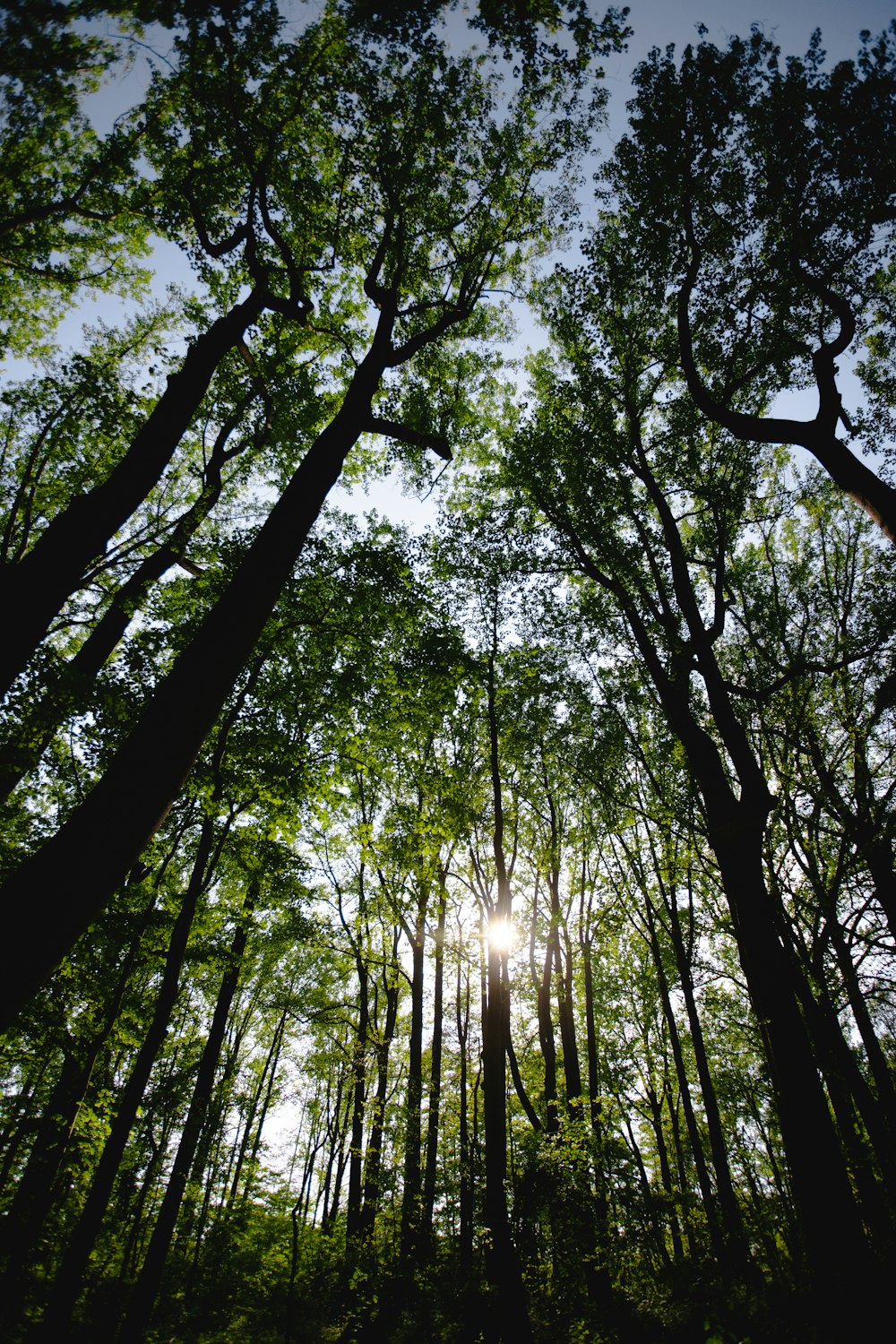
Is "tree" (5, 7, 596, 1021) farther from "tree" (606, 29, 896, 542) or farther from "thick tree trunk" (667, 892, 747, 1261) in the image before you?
"thick tree trunk" (667, 892, 747, 1261)

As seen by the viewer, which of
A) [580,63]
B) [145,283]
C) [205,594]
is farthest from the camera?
[145,283]

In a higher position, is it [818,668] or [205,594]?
[205,594]

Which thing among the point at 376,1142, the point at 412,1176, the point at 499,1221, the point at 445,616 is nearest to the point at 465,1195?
the point at 412,1176

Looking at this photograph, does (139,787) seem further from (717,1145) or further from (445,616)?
(717,1145)

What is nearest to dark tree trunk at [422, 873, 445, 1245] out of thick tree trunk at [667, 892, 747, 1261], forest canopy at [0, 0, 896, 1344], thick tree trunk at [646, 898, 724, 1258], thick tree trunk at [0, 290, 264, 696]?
forest canopy at [0, 0, 896, 1344]

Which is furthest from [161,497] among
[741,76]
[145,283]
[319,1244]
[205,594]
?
[319,1244]

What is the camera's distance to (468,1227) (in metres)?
12.3

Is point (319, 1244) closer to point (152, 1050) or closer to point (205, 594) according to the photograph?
point (152, 1050)

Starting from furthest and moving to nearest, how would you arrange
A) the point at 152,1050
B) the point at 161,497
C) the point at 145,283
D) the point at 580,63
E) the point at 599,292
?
1. the point at 161,497
2. the point at 145,283
3. the point at 599,292
4. the point at 152,1050
5. the point at 580,63

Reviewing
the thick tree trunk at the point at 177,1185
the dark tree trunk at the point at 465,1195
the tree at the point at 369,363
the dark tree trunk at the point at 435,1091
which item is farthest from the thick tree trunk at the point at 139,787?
the dark tree trunk at the point at 465,1195

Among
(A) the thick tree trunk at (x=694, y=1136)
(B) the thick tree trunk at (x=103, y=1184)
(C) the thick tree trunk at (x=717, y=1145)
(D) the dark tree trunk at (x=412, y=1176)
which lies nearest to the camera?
(B) the thick tree trunk at (x=103, y=1184)

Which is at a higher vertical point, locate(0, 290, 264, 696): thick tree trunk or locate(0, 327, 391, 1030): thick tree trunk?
locate(0, 290, 264, 696): thick tree trunk

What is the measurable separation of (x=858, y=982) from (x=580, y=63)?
1891cm

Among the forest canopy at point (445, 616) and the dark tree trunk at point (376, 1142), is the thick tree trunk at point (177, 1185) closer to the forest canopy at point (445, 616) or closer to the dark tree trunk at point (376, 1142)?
the forest canopy at point (445, 616)
